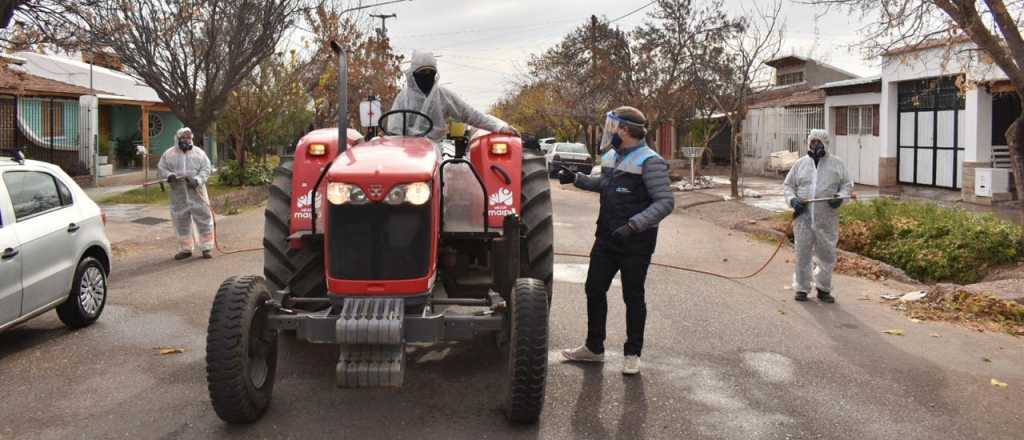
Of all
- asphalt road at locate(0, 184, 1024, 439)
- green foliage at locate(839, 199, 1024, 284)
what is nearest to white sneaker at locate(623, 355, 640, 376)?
asphalt road at locate(0, 184, 1024, 439)

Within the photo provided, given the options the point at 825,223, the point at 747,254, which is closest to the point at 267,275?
the point at 825,223

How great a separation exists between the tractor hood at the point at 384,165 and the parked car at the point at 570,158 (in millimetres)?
25358

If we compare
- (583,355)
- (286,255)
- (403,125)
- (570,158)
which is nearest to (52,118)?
(570,158)

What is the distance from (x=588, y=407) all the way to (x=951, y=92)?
1868 centimetres

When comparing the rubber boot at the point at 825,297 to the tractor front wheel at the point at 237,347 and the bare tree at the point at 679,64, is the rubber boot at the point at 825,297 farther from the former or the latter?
the bare tree at the point at 679,64

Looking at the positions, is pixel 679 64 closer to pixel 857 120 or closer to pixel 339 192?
pixel 857 120

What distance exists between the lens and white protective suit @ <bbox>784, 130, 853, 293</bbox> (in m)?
9.20

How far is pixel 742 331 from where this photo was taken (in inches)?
305

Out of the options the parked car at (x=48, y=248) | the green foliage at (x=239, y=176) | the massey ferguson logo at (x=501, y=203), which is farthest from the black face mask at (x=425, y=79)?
the green foliage at (x=239, y=176)

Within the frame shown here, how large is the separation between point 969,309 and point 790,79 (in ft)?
124

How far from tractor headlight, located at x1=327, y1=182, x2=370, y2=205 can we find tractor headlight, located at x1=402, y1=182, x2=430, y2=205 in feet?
0.75

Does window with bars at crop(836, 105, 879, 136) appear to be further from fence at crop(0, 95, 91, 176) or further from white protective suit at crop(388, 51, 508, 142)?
fence at crop(0, 95, 91, 176)

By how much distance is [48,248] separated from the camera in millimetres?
7234

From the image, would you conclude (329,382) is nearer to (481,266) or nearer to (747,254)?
(481,266)
